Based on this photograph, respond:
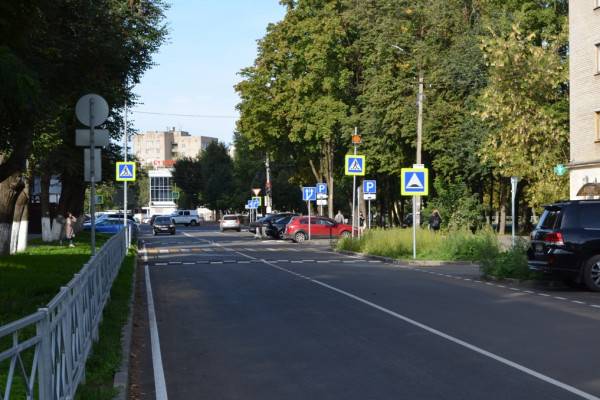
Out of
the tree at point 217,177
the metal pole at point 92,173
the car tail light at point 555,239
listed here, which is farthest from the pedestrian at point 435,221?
the tree at point 217,177

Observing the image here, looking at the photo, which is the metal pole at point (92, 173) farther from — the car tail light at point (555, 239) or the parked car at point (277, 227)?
the parked car at point (277, 227)

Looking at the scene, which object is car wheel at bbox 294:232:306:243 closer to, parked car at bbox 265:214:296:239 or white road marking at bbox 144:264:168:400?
parked car at bbox 265:214:296:239

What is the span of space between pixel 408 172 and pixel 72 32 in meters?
15.6

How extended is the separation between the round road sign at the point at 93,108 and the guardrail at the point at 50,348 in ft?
17.9

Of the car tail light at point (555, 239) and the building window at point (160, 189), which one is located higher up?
the building window at point (160, 189)

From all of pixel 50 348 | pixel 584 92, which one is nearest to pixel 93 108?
pixel 50 348

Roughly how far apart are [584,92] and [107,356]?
100ft

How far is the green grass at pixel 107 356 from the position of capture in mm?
7629

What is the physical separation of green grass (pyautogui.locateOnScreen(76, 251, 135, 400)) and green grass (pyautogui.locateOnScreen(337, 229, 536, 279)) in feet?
32.6

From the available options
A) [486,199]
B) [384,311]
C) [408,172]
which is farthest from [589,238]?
[486,199]

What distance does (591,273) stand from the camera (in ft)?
61.7

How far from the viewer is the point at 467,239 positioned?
3050cm

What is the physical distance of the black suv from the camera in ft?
61.7

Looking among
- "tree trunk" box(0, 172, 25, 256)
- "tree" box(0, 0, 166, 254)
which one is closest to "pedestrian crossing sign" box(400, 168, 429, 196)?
"tree" box(0, 0, 166, 254)
